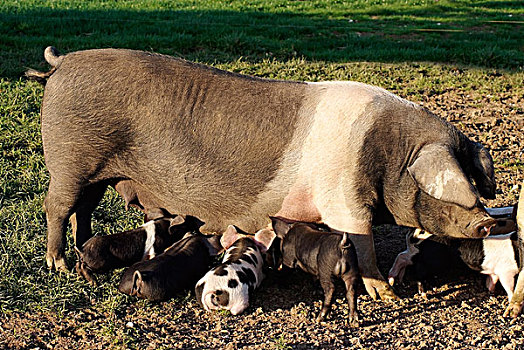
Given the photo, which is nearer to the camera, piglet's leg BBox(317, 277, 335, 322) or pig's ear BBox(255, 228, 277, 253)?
piglet's leg BBox(317, 277, 335, 322)

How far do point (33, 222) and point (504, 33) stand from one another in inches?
374

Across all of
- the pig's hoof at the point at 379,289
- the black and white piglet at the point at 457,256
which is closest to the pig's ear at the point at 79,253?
the pig's hoof at the point at 379,289

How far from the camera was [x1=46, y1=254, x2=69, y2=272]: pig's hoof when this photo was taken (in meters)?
4.87

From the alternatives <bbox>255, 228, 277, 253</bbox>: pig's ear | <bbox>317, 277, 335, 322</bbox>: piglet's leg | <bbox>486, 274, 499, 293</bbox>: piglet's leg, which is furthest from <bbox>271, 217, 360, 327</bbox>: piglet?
<bbox>486, 274, 499, 293</bbox>: piglet's leg

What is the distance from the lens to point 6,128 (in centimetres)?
711

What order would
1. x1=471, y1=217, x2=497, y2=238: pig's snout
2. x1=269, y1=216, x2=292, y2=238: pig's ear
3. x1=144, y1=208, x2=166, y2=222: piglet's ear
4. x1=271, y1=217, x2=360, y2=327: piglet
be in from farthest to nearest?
x1=144, y1=208, x2=166, y2=222: piglet's ear < x1=269, y1=216, x2=292, y2=238: pig's ear < x1=471, y1=217, x2=497, y2=238: pig's snout < x1=271, y1=217, x2=360, y2=327: piglet

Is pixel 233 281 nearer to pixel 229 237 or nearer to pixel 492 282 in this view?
pixel 229 237

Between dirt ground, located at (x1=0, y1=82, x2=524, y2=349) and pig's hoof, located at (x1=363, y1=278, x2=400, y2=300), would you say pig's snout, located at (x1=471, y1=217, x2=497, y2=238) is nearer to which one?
dirt ground, located at (x1=0, y1=82, x2=524, y2=349)

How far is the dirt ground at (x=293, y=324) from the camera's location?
393 cm

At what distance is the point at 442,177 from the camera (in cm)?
436

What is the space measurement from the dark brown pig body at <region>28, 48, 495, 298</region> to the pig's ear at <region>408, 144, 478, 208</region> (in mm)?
11

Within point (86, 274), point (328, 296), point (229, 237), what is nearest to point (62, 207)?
point (86, 274)

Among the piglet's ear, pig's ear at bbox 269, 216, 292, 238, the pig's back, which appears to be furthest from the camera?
the piglet's ear

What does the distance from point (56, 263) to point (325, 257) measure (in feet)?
6.43
